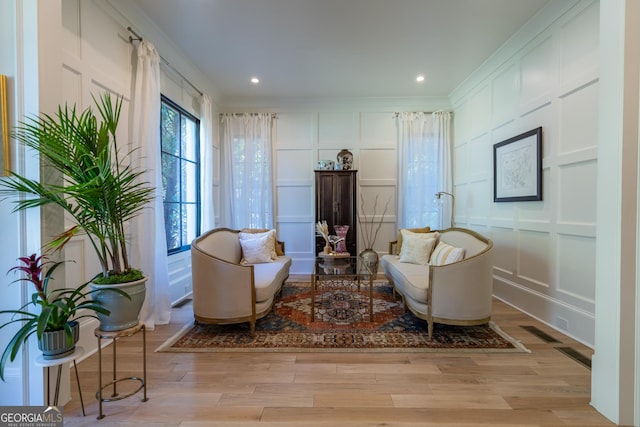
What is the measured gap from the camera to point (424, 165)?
Result: 4.89m

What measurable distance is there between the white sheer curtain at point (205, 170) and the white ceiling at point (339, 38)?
1.83 feet

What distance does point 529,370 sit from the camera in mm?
2043

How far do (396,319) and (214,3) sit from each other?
3.50 meters

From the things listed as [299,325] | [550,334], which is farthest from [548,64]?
[299,325]

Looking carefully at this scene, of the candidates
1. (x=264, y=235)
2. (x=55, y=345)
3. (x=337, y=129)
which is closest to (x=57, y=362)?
(x=55, y=345)

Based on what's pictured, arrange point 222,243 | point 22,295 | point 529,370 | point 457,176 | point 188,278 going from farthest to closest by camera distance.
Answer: point 457,176, point 188,278, point 222,243, point 529,370, point 22,295

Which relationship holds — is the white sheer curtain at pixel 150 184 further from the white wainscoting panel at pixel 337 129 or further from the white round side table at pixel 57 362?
the white wainscoting panel at pixel 337 129

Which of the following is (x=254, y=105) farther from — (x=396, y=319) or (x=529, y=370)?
(x=529, y=370)

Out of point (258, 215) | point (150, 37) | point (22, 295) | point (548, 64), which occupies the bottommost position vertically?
point (22, 295)

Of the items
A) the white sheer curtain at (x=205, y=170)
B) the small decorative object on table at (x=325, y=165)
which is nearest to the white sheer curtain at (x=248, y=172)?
the white sheer curtain at (x=205, y=170)

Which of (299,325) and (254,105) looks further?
(254,105)

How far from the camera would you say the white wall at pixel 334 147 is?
5.04 m

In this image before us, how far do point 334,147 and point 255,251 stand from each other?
243 centimetres

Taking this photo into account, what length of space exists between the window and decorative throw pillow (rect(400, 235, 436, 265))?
2944 mm
